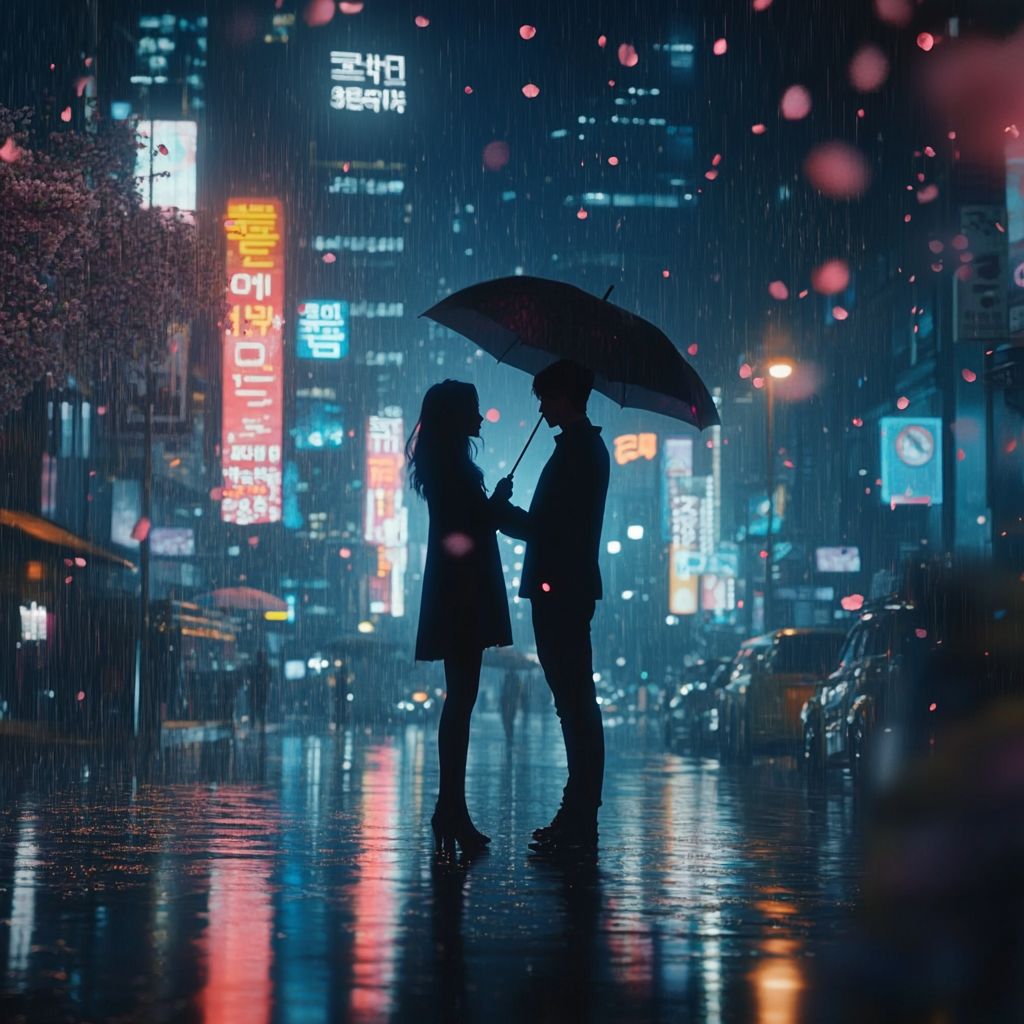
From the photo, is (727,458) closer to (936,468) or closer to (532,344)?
(936,468)

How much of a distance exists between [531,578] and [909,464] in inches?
1476

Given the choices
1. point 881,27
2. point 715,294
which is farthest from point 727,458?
point 881,27

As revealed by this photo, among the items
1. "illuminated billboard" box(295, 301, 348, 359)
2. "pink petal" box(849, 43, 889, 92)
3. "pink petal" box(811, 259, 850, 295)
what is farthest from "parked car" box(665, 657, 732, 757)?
"illuminated billboard" box(295, 301, 348, 359)

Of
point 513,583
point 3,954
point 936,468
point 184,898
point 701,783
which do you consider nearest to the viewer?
point 3,954

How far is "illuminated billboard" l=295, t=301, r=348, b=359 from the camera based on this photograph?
263 feet

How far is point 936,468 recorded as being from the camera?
44656 millimetres

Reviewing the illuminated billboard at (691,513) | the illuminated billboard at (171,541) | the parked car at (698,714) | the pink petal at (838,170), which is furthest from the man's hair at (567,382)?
the illuminated billboard at (691,513)

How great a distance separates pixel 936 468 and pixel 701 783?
28.0 m

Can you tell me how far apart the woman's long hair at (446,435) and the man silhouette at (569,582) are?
0.36 meters

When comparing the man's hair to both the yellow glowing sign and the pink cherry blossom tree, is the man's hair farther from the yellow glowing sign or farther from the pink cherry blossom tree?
the yellow glowing sign

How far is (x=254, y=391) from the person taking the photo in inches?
1917

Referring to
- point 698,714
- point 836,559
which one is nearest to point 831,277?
point 836,559

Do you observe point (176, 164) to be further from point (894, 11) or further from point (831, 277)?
point (831, 277)

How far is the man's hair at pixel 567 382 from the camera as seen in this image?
846cm
